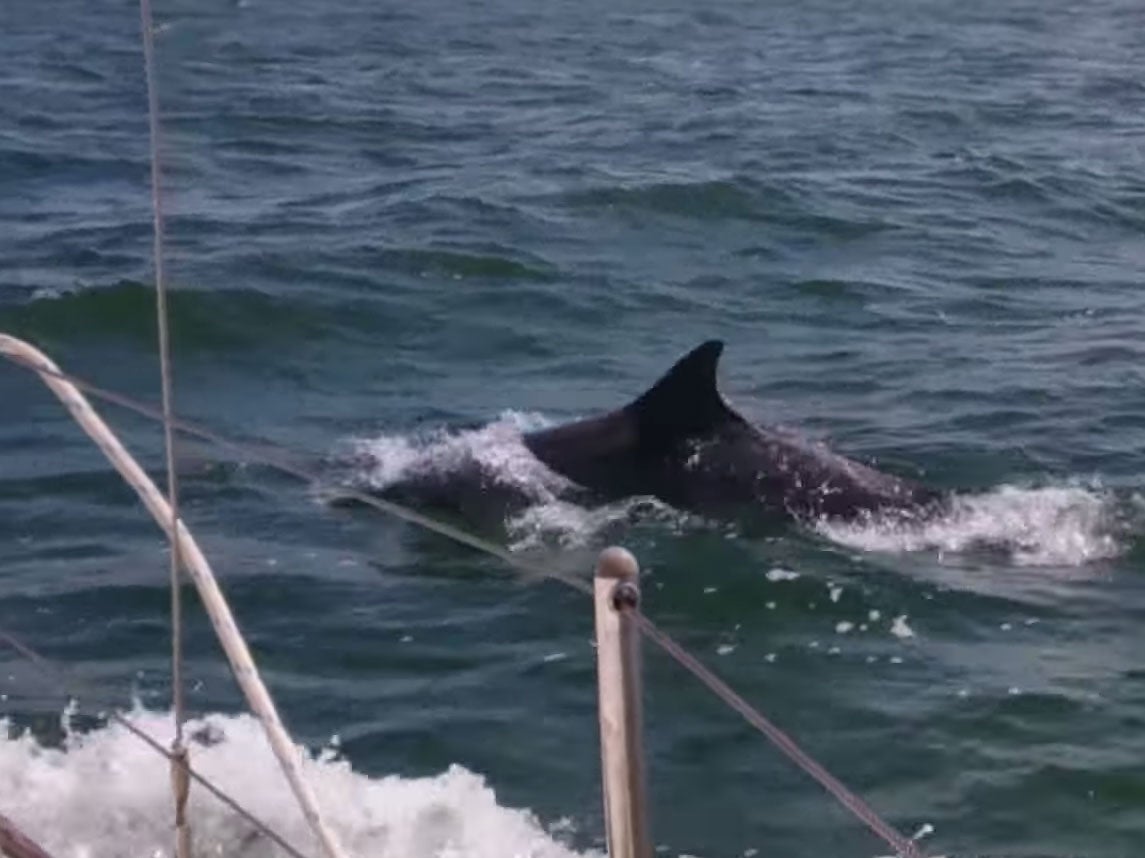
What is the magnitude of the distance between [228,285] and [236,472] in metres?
4.46

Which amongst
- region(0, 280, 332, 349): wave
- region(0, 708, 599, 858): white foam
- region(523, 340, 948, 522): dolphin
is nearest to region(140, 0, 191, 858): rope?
region(0, 708, 599, 858): white foam

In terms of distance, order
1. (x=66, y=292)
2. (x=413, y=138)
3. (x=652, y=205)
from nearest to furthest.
Result: (x=66, y=292), (x=652, y=205), (x=413, y=138)

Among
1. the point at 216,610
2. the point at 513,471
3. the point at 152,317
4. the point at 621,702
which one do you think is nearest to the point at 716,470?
the point at 513,471

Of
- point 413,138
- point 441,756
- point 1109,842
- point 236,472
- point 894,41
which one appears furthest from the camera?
point 894,41

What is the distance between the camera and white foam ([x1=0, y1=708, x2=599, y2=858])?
24.1 feet

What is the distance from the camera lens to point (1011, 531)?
10695mm

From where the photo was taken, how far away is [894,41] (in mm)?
29766

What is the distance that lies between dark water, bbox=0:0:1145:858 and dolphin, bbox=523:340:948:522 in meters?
0.22

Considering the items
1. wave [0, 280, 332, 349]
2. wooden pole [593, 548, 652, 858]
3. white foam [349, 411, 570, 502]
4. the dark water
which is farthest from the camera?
wave [0, 280, 332, 349]

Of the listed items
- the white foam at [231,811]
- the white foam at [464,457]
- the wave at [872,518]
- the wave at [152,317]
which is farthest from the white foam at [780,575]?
the wave at [152,317]

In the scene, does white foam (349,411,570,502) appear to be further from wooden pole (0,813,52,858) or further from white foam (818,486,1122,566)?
wooden pole (0,813,52,858)

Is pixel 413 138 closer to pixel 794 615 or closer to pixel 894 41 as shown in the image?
pixel 894 41

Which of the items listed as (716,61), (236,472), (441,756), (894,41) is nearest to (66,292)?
(236,472)

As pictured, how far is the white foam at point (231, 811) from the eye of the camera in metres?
7.35
